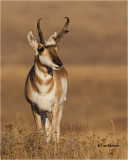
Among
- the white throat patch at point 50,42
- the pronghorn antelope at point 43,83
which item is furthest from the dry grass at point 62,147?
the white throat patch at point 50,42

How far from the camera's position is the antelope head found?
1092 centimetres

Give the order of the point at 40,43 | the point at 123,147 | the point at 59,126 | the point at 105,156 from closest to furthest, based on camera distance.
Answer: the point at 105,156 → the point at 123,147 → the point at 40,43 → the point at 59,126

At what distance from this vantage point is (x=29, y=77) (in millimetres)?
11805

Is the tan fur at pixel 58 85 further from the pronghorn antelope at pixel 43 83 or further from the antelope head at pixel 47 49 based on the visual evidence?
the antelope head at pixel 47 49

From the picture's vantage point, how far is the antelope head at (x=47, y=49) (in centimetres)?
1092

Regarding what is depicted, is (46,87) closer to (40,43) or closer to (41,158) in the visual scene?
(40,43)

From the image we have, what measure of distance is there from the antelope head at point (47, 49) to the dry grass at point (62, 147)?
170 cm

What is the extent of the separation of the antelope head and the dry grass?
1.70m

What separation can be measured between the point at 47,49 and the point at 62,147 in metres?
2.40

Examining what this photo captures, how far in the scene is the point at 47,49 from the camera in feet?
36.7

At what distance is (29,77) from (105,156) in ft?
10.5

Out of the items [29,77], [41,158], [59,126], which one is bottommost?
[41,158]

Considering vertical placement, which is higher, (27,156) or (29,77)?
A: (29,77)

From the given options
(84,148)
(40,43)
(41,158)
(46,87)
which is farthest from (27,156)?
(40,43)
